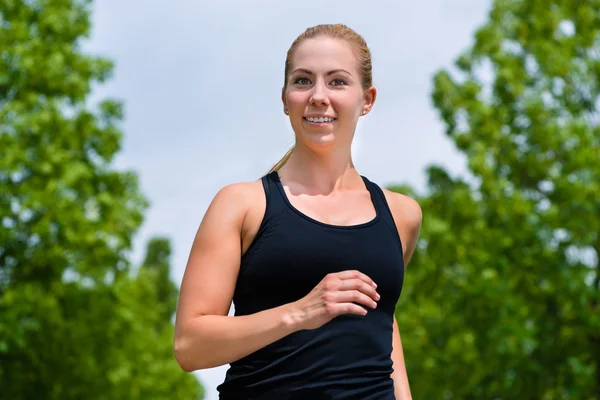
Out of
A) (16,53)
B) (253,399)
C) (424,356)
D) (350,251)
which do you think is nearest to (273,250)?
(350,251)

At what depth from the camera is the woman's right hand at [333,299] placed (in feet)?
9.64

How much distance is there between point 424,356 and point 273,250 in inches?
847

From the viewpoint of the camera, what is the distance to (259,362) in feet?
10.6

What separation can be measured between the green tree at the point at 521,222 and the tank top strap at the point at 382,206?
53.6ft

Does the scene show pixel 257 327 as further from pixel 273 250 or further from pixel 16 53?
pixel 16 53

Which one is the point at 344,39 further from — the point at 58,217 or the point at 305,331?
the point at 58,217

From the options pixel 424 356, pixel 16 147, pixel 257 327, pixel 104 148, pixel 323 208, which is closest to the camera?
pixel 257 327

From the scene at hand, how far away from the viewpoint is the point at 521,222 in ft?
66.7

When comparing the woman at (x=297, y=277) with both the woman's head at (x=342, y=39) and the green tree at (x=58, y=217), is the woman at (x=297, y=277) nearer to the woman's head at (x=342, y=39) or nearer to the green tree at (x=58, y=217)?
the woman's head at (x=342, y=39)

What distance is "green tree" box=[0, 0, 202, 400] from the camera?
20.6 meters

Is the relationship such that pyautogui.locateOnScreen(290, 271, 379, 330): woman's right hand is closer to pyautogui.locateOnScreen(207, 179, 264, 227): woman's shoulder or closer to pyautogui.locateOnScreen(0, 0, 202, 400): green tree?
pyautogui.locateOnScreen(207, 179, 264, 227): woman's shoulder

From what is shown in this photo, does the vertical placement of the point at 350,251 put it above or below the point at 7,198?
below

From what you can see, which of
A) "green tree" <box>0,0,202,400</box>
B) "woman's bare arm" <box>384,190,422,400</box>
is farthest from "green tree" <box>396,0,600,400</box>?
"woman's bare arm" <box>384,190,422,400</box>

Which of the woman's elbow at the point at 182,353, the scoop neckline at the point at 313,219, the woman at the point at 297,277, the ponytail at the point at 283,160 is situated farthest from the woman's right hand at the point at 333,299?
the ponytail at the point at 283,160
